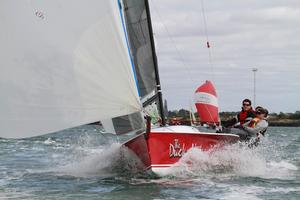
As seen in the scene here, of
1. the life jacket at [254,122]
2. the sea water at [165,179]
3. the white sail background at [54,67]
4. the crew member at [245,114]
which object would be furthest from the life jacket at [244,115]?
the white sail background at [54,67]

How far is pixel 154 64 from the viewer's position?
1062 cm

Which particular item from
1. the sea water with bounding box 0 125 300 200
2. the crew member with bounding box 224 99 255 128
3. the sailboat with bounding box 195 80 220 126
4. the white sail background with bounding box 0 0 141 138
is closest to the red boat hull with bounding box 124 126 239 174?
the sea water with bounding box 0 125 300 200

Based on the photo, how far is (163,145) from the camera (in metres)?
9.69

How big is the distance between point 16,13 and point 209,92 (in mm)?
5010

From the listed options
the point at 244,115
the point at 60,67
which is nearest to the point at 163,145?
the point at 60,67

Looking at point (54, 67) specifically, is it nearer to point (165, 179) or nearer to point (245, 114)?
point (165, 179)

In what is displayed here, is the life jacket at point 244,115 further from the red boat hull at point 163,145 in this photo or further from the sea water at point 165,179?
the red boat hull at point 163,145

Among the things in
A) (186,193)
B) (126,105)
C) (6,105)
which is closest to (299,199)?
(186,193)

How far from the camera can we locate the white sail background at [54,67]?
27.0 feet

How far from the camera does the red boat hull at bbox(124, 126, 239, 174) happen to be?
954 cm

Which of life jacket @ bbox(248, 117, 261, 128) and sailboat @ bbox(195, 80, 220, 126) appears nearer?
sailboat @ bbox(195, 80, 220, 126)

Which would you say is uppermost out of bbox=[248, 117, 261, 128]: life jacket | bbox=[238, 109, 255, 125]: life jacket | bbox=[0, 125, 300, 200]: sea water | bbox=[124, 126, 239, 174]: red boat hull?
bbox=[238, 109, 255, 125]: life jacket

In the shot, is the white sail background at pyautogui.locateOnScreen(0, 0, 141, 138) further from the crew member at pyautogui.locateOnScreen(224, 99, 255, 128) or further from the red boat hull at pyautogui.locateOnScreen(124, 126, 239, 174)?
the crew member at pyautogui.locateOnScreen(224, 99, 255, 128)

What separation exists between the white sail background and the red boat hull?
117 centimetres
